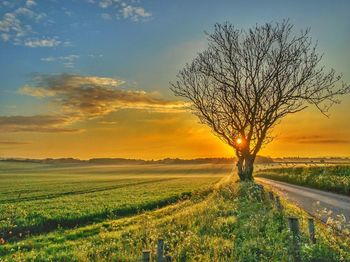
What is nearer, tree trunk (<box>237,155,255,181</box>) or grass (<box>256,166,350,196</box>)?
grass (<box>256,166,350,196</box>)

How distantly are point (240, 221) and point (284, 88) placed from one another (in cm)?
2374

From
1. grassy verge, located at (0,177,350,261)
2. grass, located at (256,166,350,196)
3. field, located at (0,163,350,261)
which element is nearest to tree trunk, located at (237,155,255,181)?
grass, located at (256,166,350,196)

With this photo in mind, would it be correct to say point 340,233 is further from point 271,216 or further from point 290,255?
point 290,255

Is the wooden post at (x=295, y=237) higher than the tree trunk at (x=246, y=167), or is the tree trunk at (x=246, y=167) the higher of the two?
the tree trunk at (x=246, y=167)

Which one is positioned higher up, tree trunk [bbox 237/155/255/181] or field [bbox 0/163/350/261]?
tree trunk [bbox 237/155/255/181]

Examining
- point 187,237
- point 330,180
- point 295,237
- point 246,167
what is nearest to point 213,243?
point 187,237

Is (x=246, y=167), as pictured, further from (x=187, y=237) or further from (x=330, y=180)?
(x=187, y=237)

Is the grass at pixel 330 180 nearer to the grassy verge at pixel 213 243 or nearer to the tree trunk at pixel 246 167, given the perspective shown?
the tree trunk at pixel 246 167

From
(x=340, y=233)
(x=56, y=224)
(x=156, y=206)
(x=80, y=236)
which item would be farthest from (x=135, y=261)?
(x=156, y=206)

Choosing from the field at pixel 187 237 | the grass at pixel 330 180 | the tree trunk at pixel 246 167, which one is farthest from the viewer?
the tree trunk at pixel 246 167

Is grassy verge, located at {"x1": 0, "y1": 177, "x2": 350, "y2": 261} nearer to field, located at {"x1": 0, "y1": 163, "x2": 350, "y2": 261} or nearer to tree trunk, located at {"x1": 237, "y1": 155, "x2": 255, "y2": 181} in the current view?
field, located at {"x1": 0, "y1": 163, "x2": 350, "y2": 261}

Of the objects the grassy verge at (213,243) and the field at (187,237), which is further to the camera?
the field at (187,237)

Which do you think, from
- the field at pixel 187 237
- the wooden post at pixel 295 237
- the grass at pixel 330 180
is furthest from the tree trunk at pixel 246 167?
the wooden post at pixel 295 237

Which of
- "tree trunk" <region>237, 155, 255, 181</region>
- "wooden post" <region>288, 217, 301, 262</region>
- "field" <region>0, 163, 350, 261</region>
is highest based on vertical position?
"tree trunk" <region>237, 155, 255, 181</region>
